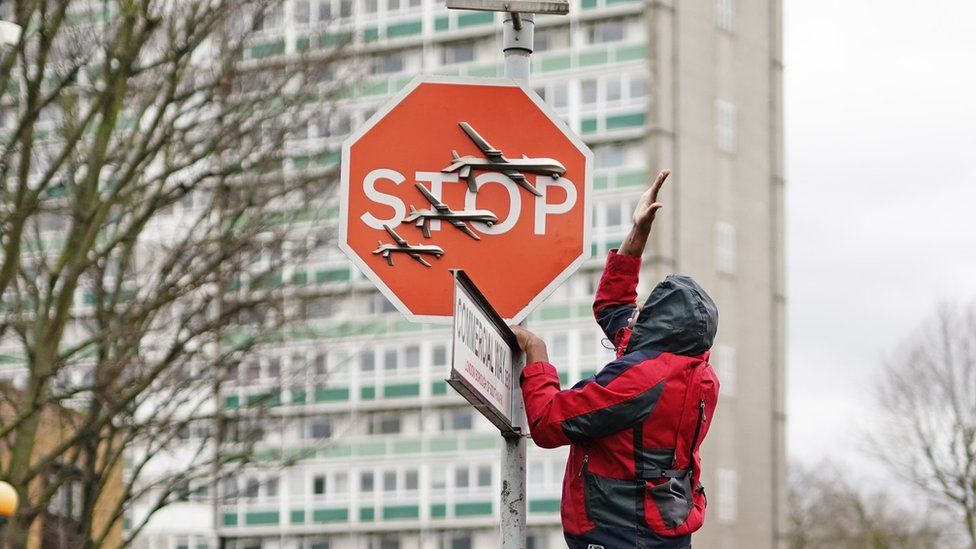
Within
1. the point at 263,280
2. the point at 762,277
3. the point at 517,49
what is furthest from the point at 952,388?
the point at 517,49

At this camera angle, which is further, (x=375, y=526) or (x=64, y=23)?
(x=375, y=526)

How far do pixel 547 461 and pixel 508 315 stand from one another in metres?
62.8

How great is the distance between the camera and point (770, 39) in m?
74.2

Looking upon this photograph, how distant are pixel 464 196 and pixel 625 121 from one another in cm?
6465

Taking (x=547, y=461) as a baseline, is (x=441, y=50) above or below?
above

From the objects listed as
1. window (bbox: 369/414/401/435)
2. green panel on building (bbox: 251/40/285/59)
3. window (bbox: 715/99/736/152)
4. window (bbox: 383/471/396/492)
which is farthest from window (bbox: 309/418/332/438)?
green panel on building (bbox: 251/40/285/59)

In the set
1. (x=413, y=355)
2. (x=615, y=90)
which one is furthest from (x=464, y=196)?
(x=413, y=355)

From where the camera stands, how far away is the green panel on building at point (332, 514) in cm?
7362

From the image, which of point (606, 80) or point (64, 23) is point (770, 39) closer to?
point (606, 80)

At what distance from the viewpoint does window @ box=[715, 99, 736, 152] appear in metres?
70.8

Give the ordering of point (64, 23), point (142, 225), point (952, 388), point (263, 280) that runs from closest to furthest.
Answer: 1. point (64, 23)
2. point (142, 225)
3. point (263, 280)
4. point (952, 388)

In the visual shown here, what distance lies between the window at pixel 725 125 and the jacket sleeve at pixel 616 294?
6498 centimetres

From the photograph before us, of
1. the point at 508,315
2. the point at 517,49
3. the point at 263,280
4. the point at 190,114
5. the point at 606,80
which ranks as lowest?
the point at 508,315

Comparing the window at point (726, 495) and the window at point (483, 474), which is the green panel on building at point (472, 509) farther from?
the window at point (726, 495)
